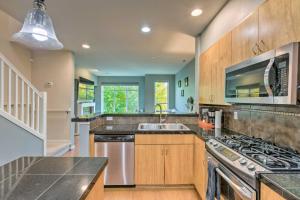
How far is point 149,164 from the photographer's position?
123 inches

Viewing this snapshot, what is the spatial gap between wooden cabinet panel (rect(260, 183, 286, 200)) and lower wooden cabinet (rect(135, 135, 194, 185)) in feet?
6.09

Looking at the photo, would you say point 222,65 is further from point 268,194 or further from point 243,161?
point 268,194

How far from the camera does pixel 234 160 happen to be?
5.38ft

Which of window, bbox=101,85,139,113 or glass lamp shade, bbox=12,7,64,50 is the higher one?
glass lamp shade, bbox=12,7,64,50

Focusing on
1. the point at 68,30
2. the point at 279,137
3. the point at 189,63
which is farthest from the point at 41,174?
the point at 189,63

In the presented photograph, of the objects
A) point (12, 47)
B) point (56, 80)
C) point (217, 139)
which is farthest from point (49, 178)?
point (56, 80)

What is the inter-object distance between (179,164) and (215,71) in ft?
4.69

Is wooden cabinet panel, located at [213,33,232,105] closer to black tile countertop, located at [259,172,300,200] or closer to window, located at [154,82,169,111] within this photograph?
black tile countertop, located at [259,172,300,200]

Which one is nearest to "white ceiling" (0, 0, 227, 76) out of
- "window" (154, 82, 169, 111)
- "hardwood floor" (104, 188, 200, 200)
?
"hardwood floor" (104, 188, 200, 200)

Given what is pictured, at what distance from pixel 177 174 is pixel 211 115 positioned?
105cm

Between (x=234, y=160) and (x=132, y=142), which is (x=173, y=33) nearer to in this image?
(x=132, y=142)

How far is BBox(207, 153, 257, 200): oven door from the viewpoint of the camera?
1384 mm

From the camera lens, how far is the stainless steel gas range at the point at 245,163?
1.35 metres

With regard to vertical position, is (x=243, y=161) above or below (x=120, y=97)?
below
